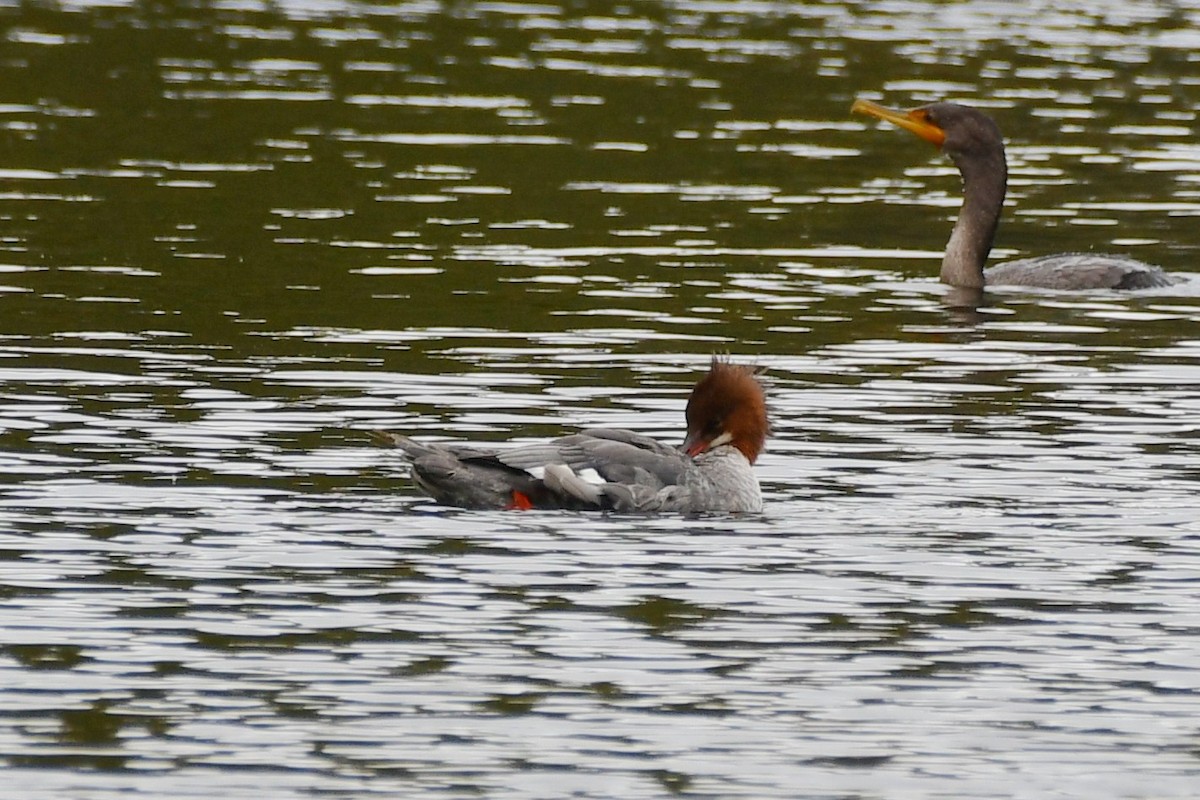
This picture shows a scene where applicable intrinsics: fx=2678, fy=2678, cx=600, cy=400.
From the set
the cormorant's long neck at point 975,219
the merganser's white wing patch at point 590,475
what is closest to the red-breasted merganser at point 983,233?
the cormorant's long neck at point 975,219

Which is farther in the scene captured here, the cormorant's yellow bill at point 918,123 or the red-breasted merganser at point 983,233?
the cormorant's yellow bill at point 918,123

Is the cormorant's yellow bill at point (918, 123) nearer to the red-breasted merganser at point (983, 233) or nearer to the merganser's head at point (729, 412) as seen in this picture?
the red-breasted merganser at point (983, 233)

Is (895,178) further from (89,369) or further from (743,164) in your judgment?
Answer: (89,369)

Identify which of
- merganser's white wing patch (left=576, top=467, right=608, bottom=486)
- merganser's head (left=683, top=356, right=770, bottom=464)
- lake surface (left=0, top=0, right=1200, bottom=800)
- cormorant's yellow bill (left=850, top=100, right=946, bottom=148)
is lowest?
lake surface (left=0, top=0, right=1200, bottom=800)

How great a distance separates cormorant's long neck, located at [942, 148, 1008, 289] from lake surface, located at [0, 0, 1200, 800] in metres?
0.27

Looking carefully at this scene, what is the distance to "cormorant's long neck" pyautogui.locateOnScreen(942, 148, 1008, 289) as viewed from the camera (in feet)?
75.8

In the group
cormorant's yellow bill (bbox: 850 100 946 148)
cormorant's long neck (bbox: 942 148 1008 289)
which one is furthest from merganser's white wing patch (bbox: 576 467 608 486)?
cormorant's yellow bill (bbox: 850 100 946 148)

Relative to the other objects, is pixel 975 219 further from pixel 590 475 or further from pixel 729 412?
pixel 590 475

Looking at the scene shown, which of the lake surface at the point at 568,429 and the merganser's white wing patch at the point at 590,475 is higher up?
the merganser's white wing patch at the point at 590,475

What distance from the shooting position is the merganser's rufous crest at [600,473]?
1311 cm

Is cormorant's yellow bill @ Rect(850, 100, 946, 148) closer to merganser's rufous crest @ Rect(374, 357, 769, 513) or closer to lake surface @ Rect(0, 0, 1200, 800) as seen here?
lake surface @ Rect(0, 0, 1200, 800)

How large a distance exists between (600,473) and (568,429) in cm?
239

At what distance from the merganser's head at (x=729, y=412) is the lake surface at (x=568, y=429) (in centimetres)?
40

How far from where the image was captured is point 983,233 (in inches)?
920
